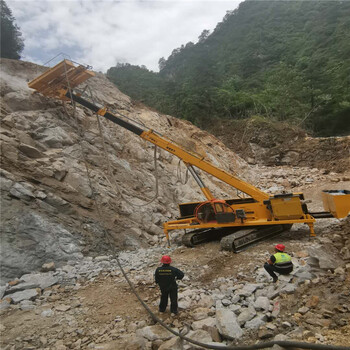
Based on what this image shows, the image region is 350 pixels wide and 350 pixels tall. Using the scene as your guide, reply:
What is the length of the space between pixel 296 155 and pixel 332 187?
5.96 m

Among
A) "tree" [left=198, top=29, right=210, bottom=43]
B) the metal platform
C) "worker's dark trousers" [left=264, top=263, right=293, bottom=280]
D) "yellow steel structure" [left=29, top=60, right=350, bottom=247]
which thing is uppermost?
"tree" [left=198, top=29, right=210, bottom=43]

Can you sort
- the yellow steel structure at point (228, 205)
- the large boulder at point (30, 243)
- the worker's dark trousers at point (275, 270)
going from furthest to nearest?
the yellow steel structure at point (228, 205), the large boulder at point (30, 243), the worker's dark trousers at point (275, 270)

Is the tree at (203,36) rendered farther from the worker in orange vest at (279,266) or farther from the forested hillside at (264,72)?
the worker in orange vest at (279,266)

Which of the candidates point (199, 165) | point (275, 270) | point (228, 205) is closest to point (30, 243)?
point (199, 165)

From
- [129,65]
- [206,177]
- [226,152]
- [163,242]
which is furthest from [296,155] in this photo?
[129,65]

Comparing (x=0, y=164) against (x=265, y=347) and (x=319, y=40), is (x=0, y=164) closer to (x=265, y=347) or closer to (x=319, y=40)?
(x=265, y=347)

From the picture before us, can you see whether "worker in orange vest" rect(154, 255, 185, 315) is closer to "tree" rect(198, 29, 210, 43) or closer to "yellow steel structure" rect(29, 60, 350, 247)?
"yellow steel structure" rect(29, 60, 350, 247)

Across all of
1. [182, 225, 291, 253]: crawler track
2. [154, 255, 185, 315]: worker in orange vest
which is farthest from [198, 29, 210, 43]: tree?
[154, 255, 185, 315]: worker in orange vest

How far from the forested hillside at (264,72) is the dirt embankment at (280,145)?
3418 mm

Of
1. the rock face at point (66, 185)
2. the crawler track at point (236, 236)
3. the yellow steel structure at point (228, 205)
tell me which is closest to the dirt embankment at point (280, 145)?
the rock face at point (66, 185)

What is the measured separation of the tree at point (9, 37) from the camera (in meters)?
18.1

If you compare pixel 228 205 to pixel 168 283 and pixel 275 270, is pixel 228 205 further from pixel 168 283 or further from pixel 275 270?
pixel 168 283

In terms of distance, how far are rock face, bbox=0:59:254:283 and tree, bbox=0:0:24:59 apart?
5.64 meters

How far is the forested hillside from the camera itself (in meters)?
26.2
